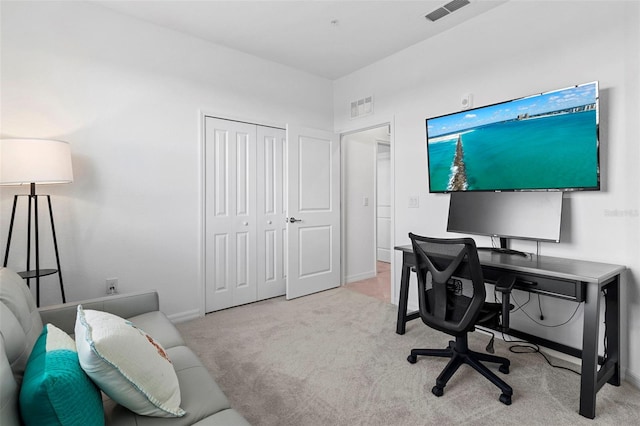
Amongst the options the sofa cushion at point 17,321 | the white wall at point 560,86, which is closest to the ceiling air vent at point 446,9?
the white wall at point 560,86

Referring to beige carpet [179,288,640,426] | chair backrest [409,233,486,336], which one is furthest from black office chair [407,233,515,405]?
beige carpet [179,288,640,426]

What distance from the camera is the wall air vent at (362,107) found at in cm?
392

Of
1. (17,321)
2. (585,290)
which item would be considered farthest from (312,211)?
(17,321)

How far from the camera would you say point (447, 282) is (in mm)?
2072

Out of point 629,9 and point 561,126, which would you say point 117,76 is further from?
point 629,9

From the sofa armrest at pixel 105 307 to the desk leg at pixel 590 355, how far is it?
2650 mm

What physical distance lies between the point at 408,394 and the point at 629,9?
2.81 meters

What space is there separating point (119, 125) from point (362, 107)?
2591 millimetres

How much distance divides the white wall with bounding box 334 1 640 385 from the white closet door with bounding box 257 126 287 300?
1.42 metres

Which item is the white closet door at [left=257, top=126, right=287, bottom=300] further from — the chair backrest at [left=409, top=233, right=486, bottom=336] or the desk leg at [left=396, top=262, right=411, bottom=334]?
the chair backrest at [left=409, top=233, right=486, bottom=336]

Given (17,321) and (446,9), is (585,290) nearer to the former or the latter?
(446,9)

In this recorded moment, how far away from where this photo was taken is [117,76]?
9.39 ft

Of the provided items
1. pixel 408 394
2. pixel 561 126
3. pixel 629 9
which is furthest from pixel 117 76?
pixel 629 9

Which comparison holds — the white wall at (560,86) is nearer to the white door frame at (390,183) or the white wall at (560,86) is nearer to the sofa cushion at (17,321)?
the white door frame at (390,183)
